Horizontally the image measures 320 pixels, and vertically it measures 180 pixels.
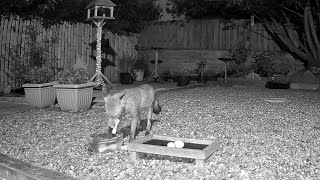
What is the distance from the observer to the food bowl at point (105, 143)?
4.56 meters

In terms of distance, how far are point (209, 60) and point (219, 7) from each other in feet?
9.64

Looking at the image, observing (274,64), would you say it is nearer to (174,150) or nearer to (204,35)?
(204,35)

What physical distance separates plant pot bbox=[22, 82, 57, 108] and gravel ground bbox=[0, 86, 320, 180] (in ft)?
0.98

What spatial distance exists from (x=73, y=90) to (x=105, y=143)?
3252 mm

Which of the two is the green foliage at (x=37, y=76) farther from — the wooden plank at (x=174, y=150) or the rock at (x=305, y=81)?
the rock at (x=305, y=81)

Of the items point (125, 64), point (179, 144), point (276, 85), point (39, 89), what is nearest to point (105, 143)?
point (179, 144)

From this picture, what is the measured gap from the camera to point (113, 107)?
4219 millimetres

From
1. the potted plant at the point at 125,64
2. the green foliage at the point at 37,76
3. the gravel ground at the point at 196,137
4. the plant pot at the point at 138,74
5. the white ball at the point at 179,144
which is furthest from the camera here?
the plant pot at the point at 138,74

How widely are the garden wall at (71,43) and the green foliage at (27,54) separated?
63 millimetres

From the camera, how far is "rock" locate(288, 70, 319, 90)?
1336cm

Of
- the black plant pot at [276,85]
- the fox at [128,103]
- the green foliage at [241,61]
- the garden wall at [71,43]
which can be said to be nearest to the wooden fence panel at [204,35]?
the green foliage at [241,61]

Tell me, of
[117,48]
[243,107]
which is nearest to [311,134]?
[243,107]

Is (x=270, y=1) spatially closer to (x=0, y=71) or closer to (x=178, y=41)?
(x=178, y=41)

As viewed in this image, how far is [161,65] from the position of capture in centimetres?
1809
